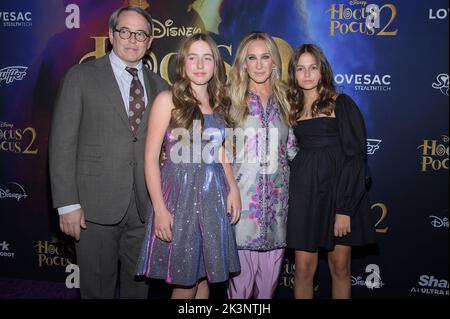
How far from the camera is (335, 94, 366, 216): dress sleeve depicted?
8.09 ft

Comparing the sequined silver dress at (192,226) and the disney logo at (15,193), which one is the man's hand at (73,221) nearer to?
the sequined silver dress at (192,226)

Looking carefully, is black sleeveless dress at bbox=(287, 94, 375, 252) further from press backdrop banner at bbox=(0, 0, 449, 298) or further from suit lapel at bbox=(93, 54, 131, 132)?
suit lapel at bbox=(93, 54, 131, 132)

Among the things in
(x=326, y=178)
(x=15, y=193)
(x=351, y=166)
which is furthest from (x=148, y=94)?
(x=15, y=193)

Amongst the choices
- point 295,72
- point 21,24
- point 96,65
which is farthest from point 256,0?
point 21,24

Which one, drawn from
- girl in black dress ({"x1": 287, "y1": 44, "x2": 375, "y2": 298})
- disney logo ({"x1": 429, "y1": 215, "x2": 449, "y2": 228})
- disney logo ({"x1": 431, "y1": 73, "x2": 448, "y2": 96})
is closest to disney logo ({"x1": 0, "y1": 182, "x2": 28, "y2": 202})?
girl in black dress ({"x1": 287, "y1": 44, "x2": 375, "y2": 298})

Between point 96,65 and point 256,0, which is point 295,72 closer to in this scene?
point 256,0

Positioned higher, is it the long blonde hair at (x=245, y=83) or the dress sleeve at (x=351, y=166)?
the long blonde hair at (x=245, y=83)

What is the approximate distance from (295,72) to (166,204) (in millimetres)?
1242

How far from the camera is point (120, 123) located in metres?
2.30

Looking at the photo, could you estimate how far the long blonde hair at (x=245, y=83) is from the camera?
8.27 feet

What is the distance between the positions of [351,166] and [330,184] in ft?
0.57

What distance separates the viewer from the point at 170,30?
335 cm

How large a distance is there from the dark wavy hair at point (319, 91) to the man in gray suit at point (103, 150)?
38.1 inches

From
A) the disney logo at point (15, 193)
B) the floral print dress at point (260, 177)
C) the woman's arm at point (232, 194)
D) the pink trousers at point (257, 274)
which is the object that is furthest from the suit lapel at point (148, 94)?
the disney logo at point (15, 193)
